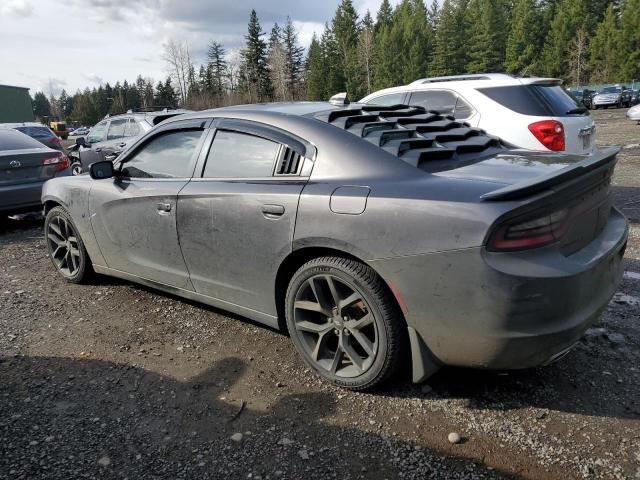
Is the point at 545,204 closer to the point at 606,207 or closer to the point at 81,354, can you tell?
the point at 606,207

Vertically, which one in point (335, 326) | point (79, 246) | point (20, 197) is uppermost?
point (20, 197)

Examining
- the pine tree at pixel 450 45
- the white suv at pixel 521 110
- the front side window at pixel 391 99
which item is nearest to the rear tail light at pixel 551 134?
the white suv at pixel 521 110

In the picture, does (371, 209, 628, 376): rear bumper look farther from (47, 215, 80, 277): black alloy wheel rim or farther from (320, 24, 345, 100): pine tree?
(320, 24, 345, 100): pine tree

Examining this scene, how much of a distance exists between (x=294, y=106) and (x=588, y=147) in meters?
4.41

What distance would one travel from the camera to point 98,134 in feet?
38.3

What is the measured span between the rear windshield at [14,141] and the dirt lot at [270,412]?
4.62 meters

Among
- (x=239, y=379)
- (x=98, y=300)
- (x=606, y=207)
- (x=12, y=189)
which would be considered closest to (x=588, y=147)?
(x=606, y=207)

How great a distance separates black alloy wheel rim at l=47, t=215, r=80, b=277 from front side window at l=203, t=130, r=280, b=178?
6.53 ft

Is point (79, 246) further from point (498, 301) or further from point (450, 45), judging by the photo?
point (450, 45)

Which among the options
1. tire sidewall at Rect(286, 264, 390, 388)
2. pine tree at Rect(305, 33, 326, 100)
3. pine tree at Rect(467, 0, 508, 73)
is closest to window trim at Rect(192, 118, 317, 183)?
tire sidewall at Rect(286, 264, 390, 388)

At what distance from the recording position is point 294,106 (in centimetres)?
351

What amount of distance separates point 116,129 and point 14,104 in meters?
56.3

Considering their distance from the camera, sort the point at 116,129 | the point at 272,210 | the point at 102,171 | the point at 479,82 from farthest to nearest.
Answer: the point at 116,129 → the point at 479,82 → the point at 102,171 → the point at 272,210

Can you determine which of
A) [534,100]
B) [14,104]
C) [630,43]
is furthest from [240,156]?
[630,43]
